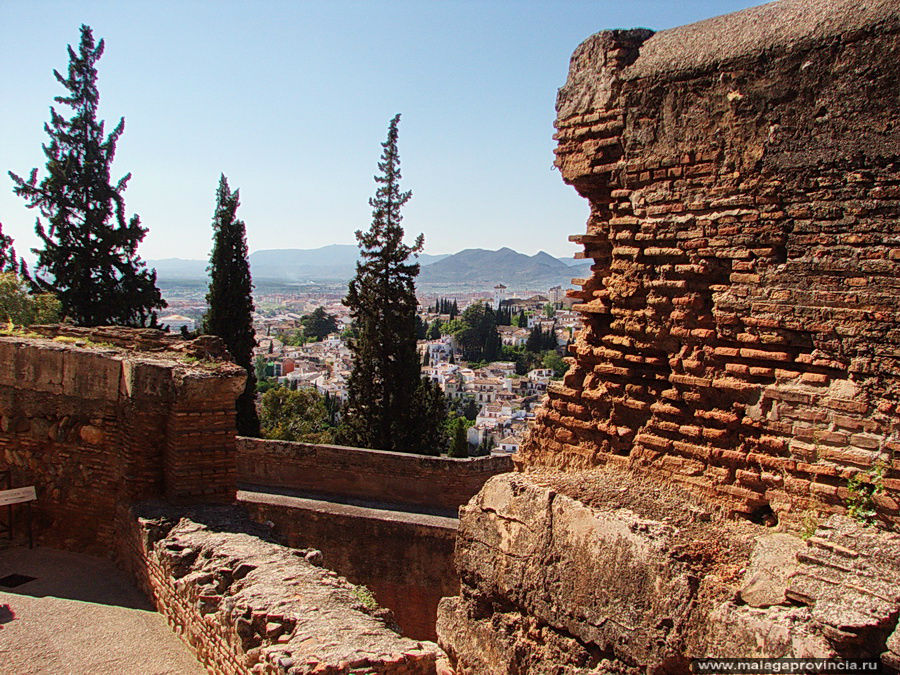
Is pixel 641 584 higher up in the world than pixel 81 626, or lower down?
higher up

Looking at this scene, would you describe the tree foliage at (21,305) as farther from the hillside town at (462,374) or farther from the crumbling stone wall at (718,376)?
the hillside town at (462,374)

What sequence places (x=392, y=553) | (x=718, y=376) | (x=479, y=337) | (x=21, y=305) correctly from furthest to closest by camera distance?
(x=479, y=337), (x=21, y=305), (x=392, y=553), (x=718, y=376)

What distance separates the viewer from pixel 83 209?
18.9 metres

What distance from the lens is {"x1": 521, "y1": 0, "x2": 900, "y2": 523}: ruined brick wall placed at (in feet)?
8.76

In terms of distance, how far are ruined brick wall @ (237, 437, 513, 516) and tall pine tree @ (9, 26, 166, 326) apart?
10.0 metres

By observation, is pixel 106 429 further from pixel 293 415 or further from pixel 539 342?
pixel 539 342

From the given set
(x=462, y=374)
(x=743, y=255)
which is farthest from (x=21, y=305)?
(x=462, y=374)

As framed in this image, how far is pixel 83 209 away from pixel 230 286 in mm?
4248

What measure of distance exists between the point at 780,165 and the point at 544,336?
7734cm

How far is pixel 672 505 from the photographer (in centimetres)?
312

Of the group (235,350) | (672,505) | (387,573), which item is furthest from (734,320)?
(235,350)

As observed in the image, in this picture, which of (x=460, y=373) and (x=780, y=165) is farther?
(x=460, y=373)

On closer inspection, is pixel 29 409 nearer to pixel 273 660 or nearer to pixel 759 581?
pixel 273 660

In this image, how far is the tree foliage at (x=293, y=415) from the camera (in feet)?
71.9
